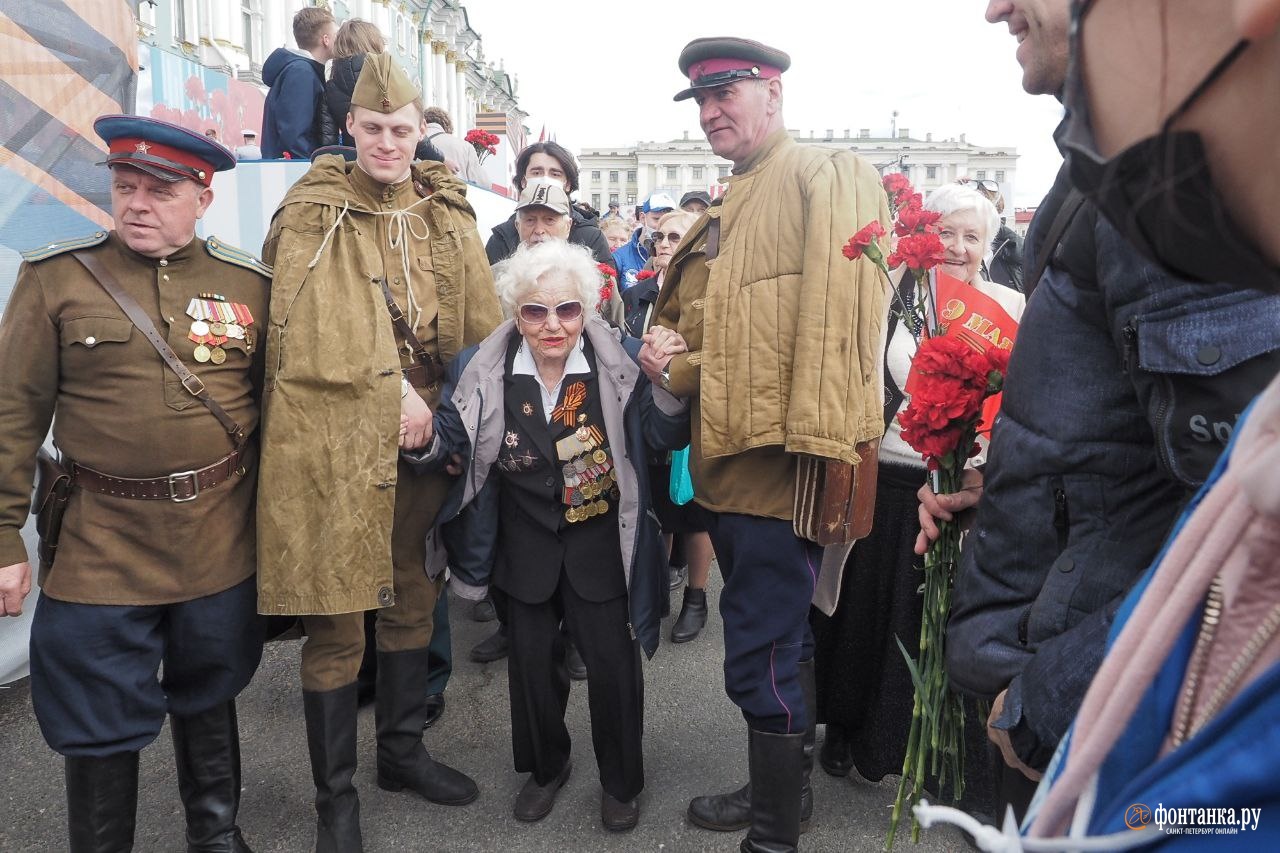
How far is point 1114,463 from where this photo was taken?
1162 mm

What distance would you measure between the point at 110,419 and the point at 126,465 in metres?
0.13

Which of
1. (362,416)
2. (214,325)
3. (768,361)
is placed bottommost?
(362,416)

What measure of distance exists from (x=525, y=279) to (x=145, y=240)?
107cm

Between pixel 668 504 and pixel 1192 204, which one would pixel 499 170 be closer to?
pixel 668 504

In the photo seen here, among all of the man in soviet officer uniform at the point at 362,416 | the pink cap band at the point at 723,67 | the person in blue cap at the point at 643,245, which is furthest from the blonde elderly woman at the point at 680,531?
the person in blue cap at the point at 643,245

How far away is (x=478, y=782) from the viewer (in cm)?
298

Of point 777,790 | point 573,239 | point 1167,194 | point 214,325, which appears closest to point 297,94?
point 573,239

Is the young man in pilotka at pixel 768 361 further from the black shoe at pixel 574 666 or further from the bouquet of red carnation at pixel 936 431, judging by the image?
the black shoe at pixel 574 666

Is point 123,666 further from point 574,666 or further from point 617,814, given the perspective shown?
point 574,666

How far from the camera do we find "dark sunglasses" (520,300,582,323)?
8.66 ft

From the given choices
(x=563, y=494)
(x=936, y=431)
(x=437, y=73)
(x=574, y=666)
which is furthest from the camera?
(x=437, y=73)

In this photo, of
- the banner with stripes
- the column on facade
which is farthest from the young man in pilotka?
the column on facade

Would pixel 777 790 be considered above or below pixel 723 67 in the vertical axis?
below

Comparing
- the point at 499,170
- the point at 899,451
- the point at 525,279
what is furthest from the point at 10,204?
the point at 499,170
